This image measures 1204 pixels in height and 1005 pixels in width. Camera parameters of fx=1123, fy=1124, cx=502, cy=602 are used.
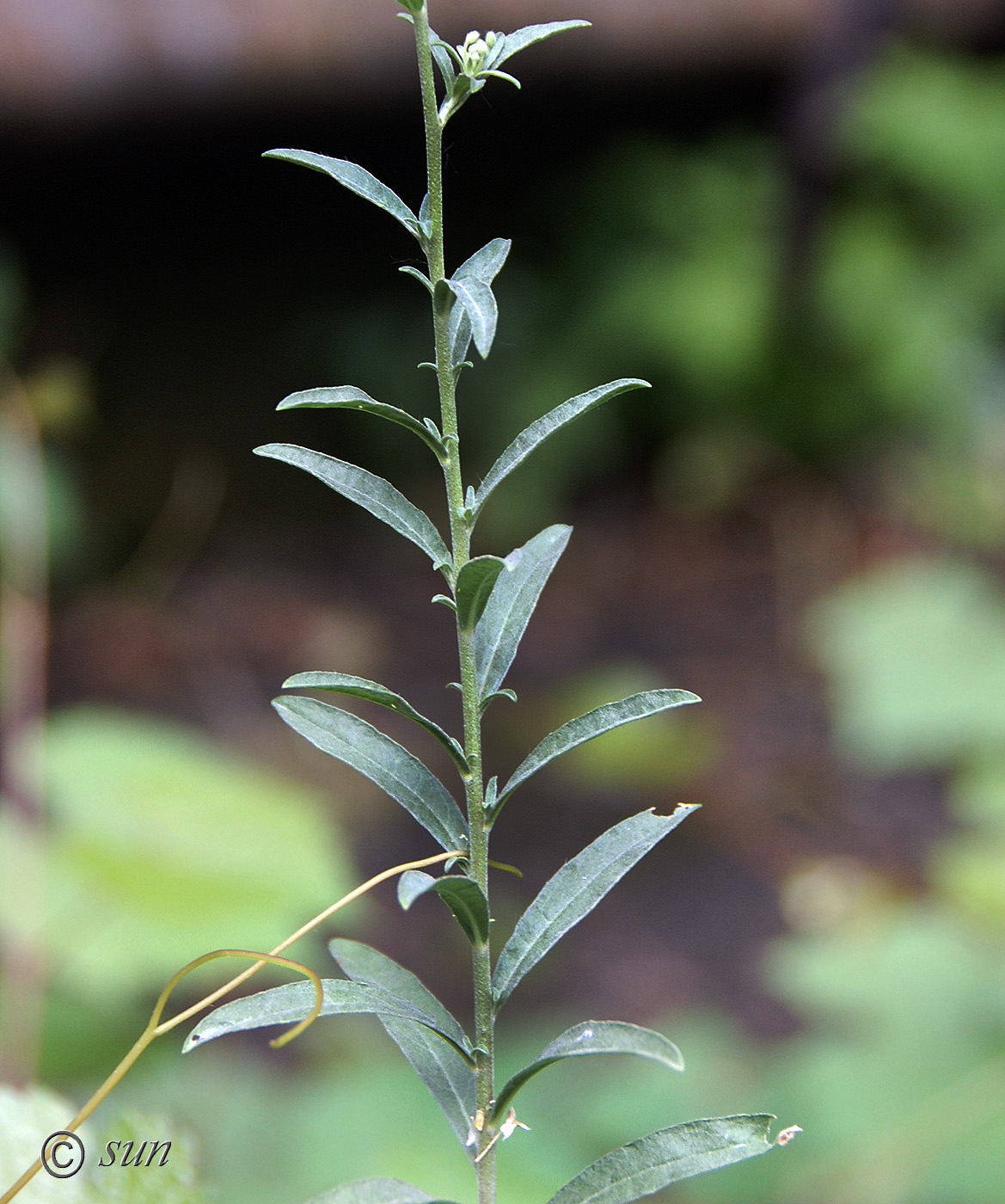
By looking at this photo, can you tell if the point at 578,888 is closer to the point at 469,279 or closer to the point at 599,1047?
the point at 599,1047

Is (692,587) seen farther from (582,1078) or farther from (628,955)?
(582,1078)

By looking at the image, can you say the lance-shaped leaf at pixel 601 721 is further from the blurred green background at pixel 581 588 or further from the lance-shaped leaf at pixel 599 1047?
the blurred green background at pixel 581 588

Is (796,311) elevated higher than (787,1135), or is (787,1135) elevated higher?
(796,311)

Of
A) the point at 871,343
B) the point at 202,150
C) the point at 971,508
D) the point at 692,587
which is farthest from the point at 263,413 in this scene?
the point at 971,508

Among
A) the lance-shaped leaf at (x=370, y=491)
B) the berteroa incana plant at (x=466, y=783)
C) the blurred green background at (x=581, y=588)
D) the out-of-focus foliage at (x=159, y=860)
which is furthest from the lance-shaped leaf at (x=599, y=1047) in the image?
the out-of-focus foliage at (x=159, y=860)
